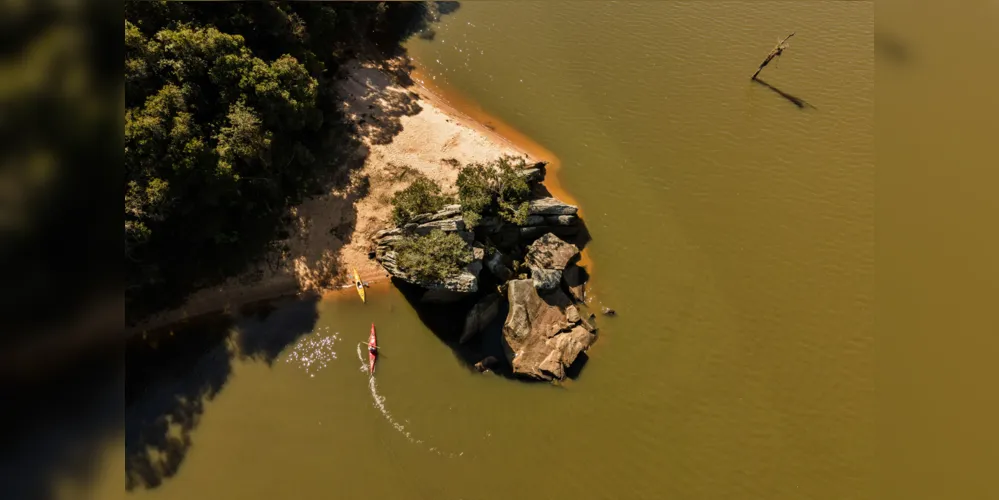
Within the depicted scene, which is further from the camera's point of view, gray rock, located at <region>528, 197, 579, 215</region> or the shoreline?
gray rock, located at <region>528, 197, 579, 215</region>

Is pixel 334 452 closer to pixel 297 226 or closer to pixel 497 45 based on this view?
pixel 297 226

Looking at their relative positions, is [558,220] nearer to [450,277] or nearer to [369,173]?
[450,277]

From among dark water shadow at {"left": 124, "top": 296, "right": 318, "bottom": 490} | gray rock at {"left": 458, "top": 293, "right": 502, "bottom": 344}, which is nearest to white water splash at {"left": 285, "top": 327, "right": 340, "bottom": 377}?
dark water shadow at {"left": 124, "top": 296, "right": 318, "bottom": 490}

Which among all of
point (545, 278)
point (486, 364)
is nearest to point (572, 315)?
point (545, 278)

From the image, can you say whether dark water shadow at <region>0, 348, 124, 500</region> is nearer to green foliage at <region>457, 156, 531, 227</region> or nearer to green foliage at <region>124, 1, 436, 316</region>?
Result: green foliage at <region>124, 1, 436, 316</region>

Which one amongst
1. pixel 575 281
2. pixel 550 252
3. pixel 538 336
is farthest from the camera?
pixel 575 281

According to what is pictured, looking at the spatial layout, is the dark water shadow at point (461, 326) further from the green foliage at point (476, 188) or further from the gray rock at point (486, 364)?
the green foliage at point (476, 188)
